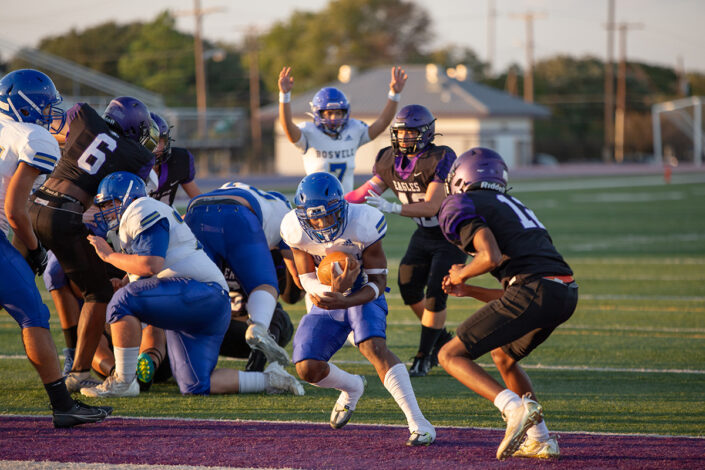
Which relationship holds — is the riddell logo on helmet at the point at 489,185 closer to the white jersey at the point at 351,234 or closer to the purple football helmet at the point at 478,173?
the purple football helmet at the point at 478,173

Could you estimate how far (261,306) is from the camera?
5.70m

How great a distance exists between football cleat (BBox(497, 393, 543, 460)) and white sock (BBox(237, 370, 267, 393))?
6.54ft

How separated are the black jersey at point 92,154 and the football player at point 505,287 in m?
2.22

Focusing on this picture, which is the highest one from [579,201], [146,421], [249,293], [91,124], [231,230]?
[91,124]

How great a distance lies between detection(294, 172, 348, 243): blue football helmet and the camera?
4.51 metres

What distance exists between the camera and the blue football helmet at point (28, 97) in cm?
499

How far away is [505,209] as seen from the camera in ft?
14.3

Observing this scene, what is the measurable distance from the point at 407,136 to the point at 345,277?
2223 mm

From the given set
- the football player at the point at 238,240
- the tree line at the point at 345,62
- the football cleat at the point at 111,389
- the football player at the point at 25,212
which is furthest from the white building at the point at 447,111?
the football player at the point at 25,212

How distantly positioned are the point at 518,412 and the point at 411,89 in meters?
43.9

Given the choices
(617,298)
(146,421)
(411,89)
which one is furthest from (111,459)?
(411,89)

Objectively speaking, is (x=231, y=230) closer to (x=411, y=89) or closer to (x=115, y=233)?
(x=115, y=233)

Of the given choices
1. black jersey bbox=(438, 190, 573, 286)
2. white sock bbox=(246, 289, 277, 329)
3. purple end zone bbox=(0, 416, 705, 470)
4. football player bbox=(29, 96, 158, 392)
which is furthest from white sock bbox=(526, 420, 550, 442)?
football player bbox=(29, 96, 158, 392)

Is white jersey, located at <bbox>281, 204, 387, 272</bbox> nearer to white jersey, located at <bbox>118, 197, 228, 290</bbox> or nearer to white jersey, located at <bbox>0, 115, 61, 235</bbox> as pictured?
white jersey, located at <bbox>118, 197, 228, 290</bbox>
